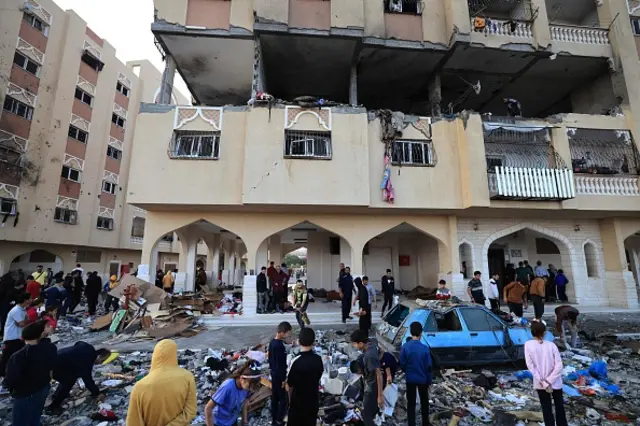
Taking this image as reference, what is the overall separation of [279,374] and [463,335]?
380cm

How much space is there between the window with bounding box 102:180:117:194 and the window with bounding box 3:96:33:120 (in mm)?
6224

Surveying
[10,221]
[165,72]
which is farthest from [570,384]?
[10,221]

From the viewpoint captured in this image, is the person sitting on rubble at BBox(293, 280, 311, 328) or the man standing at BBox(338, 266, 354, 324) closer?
the person sitting on rubble at BBox(293, 280, 311, 328)

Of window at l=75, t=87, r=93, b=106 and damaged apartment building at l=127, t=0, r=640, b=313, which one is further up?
window at l=75, t=87, r=93, b=106

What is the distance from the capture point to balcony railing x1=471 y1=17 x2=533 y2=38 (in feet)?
40.0

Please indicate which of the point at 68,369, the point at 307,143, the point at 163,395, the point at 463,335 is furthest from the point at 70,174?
the point at 463,335

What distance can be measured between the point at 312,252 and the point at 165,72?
1023 cm

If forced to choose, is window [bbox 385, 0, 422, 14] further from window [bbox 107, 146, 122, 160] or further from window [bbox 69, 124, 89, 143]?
window [bbox 107, 146, 122, 160]

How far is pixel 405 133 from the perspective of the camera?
37.7 ft

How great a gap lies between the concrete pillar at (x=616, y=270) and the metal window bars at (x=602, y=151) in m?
2.19

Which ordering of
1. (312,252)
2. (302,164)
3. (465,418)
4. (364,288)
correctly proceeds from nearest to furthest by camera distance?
(465,418)
(364,288)
(302,164)
(312,252)

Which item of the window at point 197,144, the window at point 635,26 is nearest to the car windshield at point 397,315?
the window at point 197,144

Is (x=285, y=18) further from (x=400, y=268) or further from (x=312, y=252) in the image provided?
(x=400, y=268)

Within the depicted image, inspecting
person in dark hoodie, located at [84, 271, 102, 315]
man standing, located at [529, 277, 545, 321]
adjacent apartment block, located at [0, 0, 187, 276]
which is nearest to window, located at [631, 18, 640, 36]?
man standing, located at [529, 277, 545, 321]
